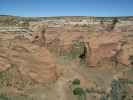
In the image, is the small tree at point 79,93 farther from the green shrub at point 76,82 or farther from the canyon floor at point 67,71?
the green shrub at point 76,82

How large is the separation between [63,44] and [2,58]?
830 inches

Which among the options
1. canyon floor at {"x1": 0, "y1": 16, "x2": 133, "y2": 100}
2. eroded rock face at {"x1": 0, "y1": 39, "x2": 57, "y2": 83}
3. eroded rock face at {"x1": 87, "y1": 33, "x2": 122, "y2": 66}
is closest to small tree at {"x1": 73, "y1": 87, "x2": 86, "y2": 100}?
canyon floor at {"x1": 0, "y1": 16, "x2": 133, "y2": 100}

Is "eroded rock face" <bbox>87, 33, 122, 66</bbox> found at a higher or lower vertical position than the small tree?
higher

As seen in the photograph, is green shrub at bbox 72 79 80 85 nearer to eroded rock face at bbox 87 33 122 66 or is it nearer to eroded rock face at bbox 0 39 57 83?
eroded rock face at bbox 0 39 57 83

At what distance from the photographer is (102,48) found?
29703mm

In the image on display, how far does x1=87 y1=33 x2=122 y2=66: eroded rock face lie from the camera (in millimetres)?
29188

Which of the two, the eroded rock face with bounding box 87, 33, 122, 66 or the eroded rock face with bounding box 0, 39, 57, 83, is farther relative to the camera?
the eroded rock face with bounding box 87, 33, 122, 66

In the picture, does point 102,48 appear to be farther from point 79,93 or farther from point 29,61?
point 29,61

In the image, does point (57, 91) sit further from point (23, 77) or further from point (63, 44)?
point (63, 44)

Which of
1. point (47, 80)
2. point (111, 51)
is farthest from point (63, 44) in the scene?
point (47, 80)

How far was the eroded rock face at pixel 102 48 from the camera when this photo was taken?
95.8 ft

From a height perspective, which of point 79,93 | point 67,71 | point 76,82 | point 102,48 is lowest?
point 79,93

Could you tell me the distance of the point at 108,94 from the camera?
17.4m

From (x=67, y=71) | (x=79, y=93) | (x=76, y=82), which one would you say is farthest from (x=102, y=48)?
(x=79, y=93)
